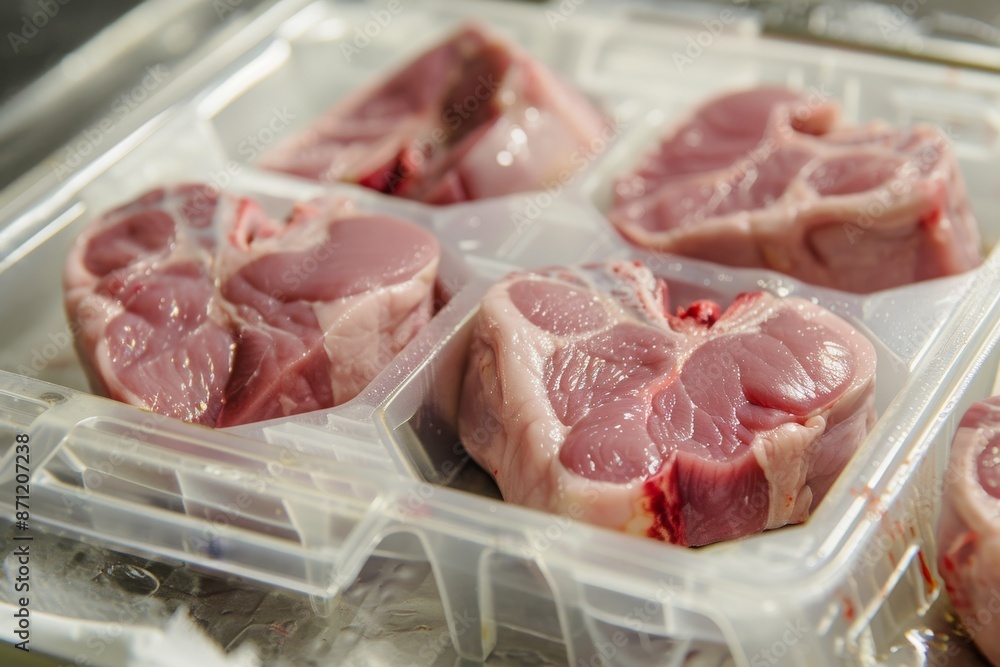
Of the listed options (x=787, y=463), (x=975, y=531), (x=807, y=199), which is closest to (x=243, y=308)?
(x=787, y=463)

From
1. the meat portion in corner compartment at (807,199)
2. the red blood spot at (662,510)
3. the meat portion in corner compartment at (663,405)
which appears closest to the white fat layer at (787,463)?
the meat portion in corner compartment at (663,405)

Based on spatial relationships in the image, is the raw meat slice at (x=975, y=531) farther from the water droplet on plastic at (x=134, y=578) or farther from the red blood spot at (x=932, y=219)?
the water droplet on plastic at (x=134, y=578)

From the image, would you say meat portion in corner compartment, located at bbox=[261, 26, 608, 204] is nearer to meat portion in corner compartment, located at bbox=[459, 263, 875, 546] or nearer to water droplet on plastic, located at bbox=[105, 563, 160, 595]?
meat portion in corner compartment, located at bbox=[459, 263, 875, 546]

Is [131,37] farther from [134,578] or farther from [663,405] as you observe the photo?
[663,405]

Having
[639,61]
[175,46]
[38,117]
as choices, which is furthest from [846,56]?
[38,117]

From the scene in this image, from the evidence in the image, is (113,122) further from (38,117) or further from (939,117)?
(939,117)
